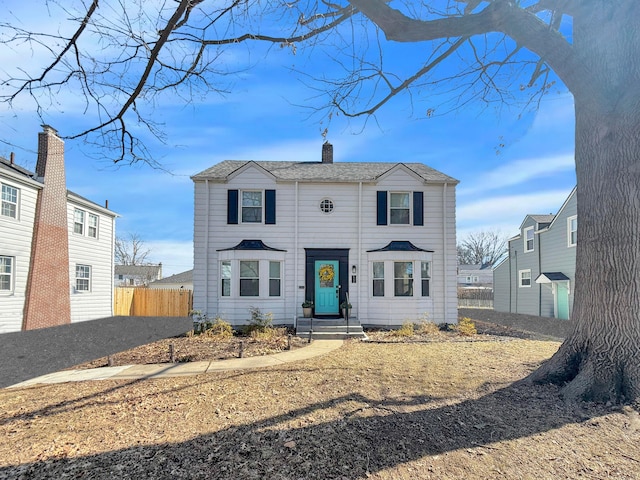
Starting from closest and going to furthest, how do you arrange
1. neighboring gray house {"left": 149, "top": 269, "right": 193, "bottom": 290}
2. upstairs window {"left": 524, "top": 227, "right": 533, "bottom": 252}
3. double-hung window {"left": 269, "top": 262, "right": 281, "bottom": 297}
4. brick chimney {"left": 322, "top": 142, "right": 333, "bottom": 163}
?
1. double-hung window {"left": 269, "top": 262, "right": 281, "bottom": 297}
2. brick chimney {"left": 322, "top": 142, "right": 333, "bottom": 163}
3. upstairs window {"left": 524, "top": 227, "right": 533, "bottom": 252}
4. neighboring gray house {"left": 149, "top": 269, "right": 193, "bottom": 290}

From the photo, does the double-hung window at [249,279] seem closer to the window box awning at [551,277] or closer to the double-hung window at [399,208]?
the double-hung window at [399,208]

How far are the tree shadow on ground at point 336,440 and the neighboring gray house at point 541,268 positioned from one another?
52.3 ft

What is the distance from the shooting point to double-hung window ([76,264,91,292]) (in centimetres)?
1797

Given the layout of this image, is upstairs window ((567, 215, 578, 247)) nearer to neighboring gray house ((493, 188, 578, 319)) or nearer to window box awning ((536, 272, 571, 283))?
neighboring gray house ((493, 188, 578, 319))

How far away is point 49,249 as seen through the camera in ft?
51.6

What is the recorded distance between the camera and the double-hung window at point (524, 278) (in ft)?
→ 71.8

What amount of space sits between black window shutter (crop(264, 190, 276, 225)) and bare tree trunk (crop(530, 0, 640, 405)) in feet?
33.2

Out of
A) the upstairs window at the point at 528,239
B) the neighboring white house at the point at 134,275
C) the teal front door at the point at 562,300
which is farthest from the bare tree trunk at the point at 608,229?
the neighboring white house at the point at 134,275

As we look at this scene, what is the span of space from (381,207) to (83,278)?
1498 cm

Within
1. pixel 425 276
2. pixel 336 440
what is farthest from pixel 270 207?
pixel 336 440

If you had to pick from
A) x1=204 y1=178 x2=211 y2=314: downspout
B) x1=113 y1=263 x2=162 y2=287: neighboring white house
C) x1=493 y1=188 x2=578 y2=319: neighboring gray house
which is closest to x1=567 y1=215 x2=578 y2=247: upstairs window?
x1=493 y1=188 x2=578 y2=319: neighboring gray house

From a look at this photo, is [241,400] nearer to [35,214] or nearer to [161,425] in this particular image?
[161,425]

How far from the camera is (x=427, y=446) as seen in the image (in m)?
3.61

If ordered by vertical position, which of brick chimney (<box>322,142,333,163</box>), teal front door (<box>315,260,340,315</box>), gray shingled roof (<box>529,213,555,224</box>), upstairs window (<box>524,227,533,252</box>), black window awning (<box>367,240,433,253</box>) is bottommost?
teal front door (<box>315,260,340,315</box>)
